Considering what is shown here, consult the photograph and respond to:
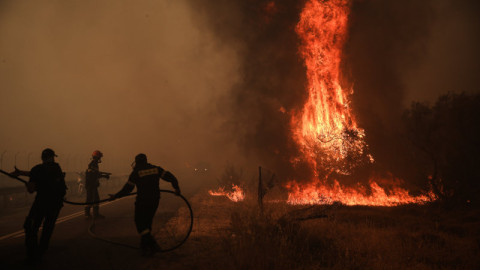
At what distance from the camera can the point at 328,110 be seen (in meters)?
18.1

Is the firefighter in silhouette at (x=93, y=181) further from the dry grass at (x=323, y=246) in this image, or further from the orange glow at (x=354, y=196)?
the orange glow at (x=354, y=196)

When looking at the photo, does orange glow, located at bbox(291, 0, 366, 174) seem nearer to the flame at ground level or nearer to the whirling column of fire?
the whirling column of fire

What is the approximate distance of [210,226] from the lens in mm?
10062

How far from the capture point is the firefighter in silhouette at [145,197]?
6.35m

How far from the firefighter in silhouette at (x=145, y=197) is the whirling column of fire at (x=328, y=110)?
12.7 metres

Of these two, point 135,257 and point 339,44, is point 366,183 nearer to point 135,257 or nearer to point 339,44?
point 339,44

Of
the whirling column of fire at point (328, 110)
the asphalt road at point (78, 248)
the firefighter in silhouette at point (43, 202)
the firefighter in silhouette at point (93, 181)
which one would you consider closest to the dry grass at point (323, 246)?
the asphalt road at point (78, 248)

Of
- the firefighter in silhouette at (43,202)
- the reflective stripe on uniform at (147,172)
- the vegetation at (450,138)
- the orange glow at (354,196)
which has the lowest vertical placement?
the firefighter in silhouette at (43,202)

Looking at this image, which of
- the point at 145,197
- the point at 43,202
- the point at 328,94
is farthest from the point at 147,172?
the point at 328,94

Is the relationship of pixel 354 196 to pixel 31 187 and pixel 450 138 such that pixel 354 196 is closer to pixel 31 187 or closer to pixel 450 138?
pixel 450 138

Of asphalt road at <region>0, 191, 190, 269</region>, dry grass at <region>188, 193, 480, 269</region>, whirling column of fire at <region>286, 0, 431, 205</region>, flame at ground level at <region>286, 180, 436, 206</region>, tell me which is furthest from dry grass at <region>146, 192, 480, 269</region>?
whirling column of fire at <region>286, 0, 431, 205</region>

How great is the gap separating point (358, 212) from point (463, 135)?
15.4 meters

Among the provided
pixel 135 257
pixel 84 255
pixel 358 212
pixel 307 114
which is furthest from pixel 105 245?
pixel 307 114

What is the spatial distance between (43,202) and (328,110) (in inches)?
631
